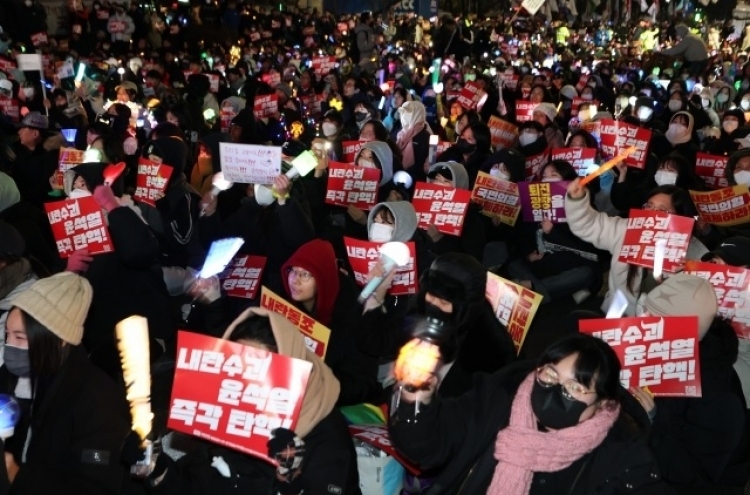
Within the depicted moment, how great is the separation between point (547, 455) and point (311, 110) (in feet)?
39.6

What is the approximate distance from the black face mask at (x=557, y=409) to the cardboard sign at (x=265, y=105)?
374 inches

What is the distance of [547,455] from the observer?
2.80m

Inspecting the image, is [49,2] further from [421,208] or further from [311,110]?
[421,208]

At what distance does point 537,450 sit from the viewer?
2803mm

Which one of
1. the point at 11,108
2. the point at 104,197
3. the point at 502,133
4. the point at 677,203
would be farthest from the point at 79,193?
the point at 502,133

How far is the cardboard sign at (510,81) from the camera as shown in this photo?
16.4 metres

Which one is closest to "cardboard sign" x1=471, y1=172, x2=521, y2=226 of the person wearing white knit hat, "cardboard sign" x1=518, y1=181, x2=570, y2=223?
"cardboard sign" x1=518, y1=181, x2=570, y2=223

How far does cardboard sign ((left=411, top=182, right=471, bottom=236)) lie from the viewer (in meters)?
6.66

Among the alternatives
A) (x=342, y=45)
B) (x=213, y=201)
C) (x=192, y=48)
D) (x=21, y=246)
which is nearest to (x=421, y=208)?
(x=213, y=201)

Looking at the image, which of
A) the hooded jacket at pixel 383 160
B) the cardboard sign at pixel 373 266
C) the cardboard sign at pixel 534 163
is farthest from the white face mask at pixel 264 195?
the cardboard sign at pixel 534 163

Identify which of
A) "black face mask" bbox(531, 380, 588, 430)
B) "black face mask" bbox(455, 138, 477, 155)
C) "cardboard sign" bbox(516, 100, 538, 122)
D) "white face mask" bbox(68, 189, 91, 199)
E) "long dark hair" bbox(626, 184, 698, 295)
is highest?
"black face mask" bbox(531, 380, 588, 430)

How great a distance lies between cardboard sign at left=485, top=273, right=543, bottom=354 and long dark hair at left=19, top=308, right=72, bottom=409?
235cm

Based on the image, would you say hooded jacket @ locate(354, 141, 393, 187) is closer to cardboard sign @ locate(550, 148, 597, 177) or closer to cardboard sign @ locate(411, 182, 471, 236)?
cardboard sign @ locate(411, 182, 471, 236)

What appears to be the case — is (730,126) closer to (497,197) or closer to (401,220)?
(497,197)
